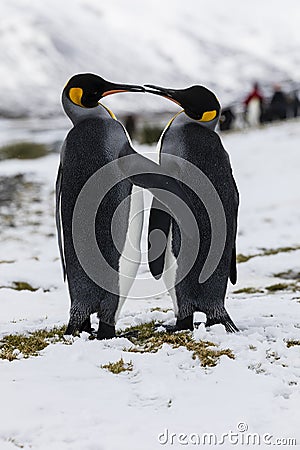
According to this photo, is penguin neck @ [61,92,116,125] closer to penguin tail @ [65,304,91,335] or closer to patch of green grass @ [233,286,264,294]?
penguin tail @ [65,304,91,335]

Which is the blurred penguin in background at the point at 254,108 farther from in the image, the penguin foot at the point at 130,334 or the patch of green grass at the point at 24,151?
the penguin foot at the point at 130,334

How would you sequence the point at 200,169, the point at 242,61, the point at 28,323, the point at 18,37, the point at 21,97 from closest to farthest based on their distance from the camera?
the point at 200,169, the point at 28,323, the point at 21,97, the point at 18,37, the point at 242,61

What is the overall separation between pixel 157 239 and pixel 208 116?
0.76 m

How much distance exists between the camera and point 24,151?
56.6 feet

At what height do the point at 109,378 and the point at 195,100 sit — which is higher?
the point at 195,100

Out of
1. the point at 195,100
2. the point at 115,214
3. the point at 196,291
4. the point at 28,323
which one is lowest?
the point at 28,323

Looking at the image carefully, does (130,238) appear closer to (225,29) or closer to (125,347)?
(125,347)

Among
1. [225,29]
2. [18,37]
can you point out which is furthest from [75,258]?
[225,29]

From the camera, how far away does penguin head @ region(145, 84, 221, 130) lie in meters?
3.62

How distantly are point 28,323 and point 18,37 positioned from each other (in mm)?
67364

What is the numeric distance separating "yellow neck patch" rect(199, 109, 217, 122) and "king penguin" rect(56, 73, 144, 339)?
40 cm

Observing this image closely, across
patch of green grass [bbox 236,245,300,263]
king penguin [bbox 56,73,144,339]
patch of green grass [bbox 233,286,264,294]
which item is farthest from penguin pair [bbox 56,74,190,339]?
patch of green grass [bbox 236,245,300,263]

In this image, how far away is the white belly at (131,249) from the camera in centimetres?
361

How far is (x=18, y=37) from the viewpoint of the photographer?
67188 mm
